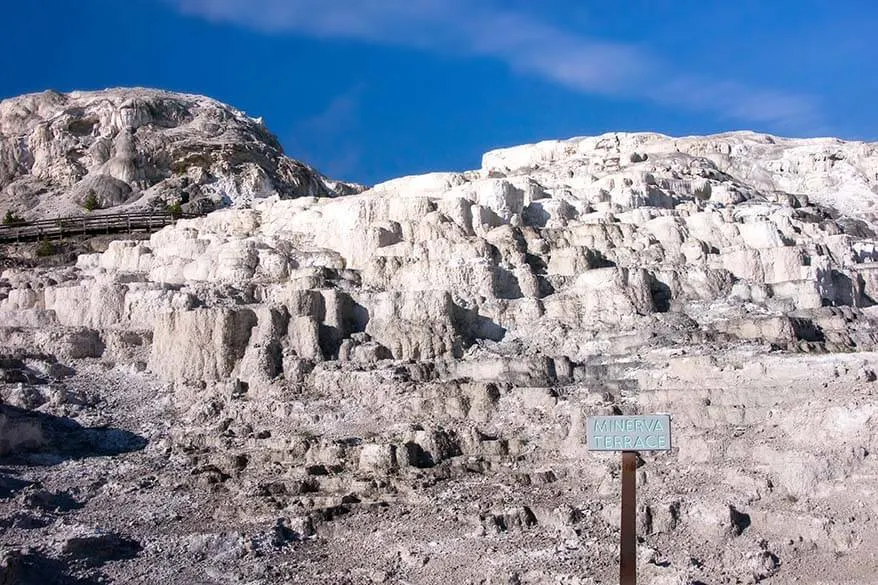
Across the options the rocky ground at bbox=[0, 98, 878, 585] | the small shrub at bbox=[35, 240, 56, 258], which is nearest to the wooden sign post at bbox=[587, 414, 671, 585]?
the rocky ground at bbox=[0, 98, 878, 585]

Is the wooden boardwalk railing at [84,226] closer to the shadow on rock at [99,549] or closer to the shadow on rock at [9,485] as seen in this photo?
the shadow on rock at [9,485]

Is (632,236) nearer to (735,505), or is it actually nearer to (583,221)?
(583,221)

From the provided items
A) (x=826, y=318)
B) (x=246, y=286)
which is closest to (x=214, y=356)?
(x=246, y=286)

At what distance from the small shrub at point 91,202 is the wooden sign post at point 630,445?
33.6 metres

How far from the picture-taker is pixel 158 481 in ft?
58.3

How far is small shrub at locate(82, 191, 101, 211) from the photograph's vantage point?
3951 centimetres

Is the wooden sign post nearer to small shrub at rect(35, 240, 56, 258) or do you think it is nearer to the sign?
the sign

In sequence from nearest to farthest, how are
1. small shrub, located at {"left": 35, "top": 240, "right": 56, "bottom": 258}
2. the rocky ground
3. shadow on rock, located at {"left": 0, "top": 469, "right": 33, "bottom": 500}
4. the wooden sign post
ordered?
the wooden sign post, the rocky ground, shadow on rock, located at {"left": 0, "top": 469, "right": 33, "bottom": 500}, small shrub, located at {"left": 35, "top": 240, "right": 56, "bottom": 258}

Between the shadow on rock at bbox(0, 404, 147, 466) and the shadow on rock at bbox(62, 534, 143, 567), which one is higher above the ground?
the shadow on rock at bbox(0, 404, 147, 466)

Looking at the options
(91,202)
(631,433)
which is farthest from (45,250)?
(631,433)

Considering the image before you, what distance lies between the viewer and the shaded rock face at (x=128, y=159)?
41.2 meters

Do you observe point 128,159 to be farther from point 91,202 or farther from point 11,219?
point 11,219

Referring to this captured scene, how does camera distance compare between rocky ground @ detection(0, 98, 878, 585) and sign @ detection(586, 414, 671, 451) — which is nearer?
sign @ detection(586, 414, 671, 451)

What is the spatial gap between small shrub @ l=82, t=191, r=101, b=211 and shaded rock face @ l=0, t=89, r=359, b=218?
0.16 feet
